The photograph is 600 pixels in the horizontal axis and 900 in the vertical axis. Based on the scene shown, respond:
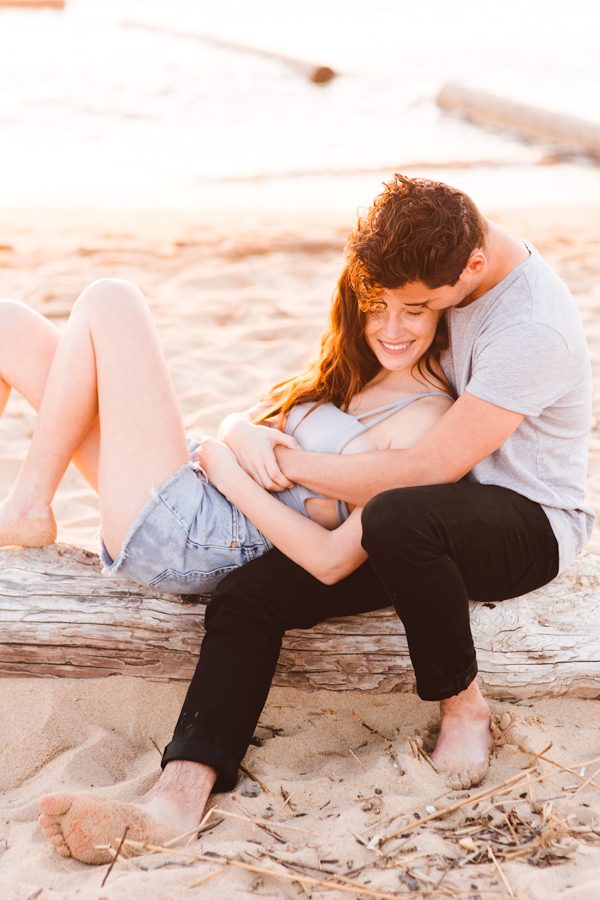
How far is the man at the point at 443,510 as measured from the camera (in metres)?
2.28

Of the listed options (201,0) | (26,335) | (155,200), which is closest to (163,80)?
(155,200)

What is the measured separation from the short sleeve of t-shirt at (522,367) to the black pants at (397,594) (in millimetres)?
270

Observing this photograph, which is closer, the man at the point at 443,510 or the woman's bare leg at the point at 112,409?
the man at the point at 443,510

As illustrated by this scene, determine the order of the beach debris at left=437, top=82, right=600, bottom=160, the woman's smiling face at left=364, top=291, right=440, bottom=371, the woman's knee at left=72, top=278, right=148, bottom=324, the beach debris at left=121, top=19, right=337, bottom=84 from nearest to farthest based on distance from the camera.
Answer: the woman's smiling face at left=364, top=291, right=440, bottom=371
the woman's knee at left=72, top=278, right=148, bottom=324
the beach debris at left=437, top=82, right=600, bottom=160
the beach debris at left=121, top=19, right=337, bottom=84

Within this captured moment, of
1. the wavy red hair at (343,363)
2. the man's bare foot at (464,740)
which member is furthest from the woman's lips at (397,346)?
the man's bare foot at (464,740)

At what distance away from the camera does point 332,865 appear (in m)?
2.04

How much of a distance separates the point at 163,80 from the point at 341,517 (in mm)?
14869

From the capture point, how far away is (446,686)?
2.36m

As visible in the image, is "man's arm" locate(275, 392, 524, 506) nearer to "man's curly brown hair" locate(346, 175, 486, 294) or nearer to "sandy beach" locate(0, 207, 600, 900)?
"man's curly brown hair" locate(346, 175, 486, 294)

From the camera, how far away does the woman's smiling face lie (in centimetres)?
248

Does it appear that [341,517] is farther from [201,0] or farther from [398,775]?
[201,0]

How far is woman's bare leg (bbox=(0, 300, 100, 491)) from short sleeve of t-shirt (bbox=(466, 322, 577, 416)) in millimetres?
1259

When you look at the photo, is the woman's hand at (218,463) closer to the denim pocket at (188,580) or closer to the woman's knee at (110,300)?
the denim pocket at (188,580)

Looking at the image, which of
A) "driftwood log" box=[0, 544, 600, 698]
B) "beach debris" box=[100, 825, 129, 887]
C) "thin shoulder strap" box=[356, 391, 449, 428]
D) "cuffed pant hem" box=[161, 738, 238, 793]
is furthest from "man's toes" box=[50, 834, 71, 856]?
"thin shoulder strap" box=[356, 391, 449, 428]
